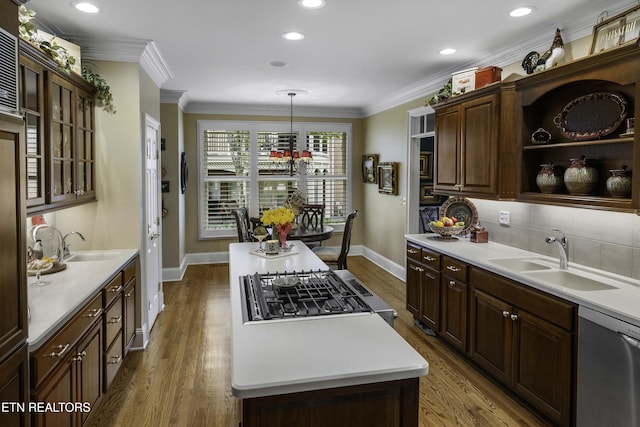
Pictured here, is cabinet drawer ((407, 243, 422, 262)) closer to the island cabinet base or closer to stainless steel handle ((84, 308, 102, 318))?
the island cabinet base

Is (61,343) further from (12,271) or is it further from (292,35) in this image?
(292,35)

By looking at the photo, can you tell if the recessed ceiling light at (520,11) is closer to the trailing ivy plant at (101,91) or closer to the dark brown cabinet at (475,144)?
the dark brown cabinet at (475,144)

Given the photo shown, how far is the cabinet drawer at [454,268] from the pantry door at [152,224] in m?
2.68

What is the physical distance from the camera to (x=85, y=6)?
2.87 meters

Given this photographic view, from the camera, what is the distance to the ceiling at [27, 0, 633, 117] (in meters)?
2.89

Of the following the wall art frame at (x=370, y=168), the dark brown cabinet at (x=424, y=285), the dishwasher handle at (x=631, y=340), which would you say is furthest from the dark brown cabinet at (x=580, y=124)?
the wall art frame at (x=370, y=168)

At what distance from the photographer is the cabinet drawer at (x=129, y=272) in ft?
10.7

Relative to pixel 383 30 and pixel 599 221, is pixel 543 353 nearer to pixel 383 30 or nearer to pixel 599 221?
pixel 599 221

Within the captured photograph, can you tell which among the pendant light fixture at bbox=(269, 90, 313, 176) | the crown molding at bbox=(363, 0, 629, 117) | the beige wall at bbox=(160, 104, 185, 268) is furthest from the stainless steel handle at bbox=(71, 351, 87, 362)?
the pendant light fixture at bbox=(269, 90, 313, 176)

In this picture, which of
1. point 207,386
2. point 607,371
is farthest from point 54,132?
point 607,371

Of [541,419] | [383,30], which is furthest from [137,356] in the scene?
[383,30]

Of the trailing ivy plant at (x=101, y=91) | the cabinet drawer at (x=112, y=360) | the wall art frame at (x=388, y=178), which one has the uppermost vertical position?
Answer: the trailing ivy plant at (x=101, y=91)

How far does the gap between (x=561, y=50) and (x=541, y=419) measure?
2512 mm

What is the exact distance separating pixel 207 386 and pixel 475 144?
2.93 metres
